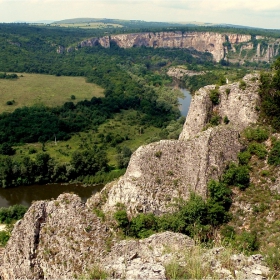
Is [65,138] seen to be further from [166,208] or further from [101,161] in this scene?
[166,208]

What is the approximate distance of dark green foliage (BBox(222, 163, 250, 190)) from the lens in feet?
57.0

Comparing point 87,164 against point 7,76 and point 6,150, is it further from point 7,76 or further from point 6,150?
point 7,76

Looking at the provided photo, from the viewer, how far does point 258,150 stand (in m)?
18.5

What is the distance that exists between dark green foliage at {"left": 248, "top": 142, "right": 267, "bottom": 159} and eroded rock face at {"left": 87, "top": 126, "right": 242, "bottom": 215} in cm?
72

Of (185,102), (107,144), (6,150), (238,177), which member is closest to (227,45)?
(185,102)

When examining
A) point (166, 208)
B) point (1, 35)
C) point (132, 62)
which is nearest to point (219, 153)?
point (166, 208)

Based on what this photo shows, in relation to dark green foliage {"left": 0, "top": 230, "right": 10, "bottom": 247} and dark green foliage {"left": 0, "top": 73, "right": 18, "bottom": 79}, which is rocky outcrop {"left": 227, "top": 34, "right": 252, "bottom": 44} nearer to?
dark green foliage {"left": 0, "top": 73, "right": 18, "bottom": 79}

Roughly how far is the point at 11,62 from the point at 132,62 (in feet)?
193

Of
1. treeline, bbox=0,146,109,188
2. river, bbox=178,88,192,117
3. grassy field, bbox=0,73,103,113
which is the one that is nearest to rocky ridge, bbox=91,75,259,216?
treeline, bbox=0,146,109,188

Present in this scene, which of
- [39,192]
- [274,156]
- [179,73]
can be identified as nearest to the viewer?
[274,156]

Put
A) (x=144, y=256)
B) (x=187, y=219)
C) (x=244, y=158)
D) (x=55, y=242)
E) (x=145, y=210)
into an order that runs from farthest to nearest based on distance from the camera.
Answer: (x=244, y=158), (x=145, y=210), (x=187, y=219), (x=55, y=242), (x=144, y=256)

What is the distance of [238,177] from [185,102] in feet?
256

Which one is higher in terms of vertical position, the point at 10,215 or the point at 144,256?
the point at 144,256

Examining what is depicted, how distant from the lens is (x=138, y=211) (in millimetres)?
16484
